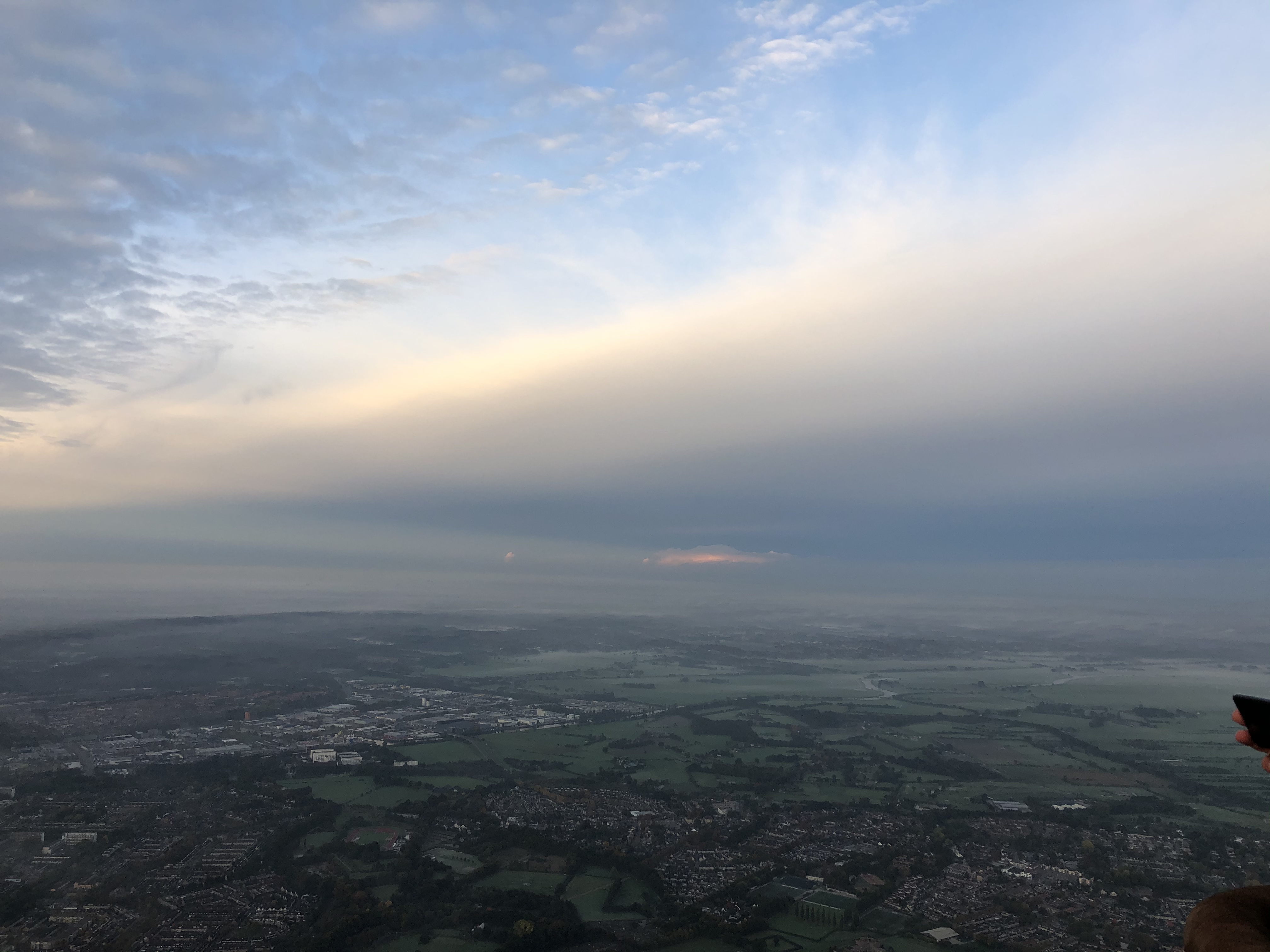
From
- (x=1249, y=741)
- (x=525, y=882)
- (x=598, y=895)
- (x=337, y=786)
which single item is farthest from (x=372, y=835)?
(x=1249, y=741)

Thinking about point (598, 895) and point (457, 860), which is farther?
point (457, 860)

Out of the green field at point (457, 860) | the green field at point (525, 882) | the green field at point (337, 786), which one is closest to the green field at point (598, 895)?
the green field at point (525, 882)

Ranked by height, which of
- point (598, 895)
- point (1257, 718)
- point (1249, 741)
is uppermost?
point (1257, 718)

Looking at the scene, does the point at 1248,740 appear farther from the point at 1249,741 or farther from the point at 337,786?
the point at 337,786

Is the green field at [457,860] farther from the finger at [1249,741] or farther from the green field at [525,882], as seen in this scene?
the finger at [1249,741]

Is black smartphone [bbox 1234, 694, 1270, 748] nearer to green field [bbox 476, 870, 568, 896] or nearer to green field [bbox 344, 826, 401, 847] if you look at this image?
green field [bbox 476, 870, 568, 896]

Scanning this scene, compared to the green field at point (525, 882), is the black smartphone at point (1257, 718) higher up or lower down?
higher up

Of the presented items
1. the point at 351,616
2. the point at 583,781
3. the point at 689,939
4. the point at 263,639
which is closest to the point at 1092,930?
the point at 689,939

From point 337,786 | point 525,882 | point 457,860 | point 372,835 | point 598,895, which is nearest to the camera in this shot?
point 598,895

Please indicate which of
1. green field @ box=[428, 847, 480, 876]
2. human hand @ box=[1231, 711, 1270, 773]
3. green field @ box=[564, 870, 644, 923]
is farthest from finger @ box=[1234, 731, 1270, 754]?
green field @ box=[428, 847, 480, 876]
